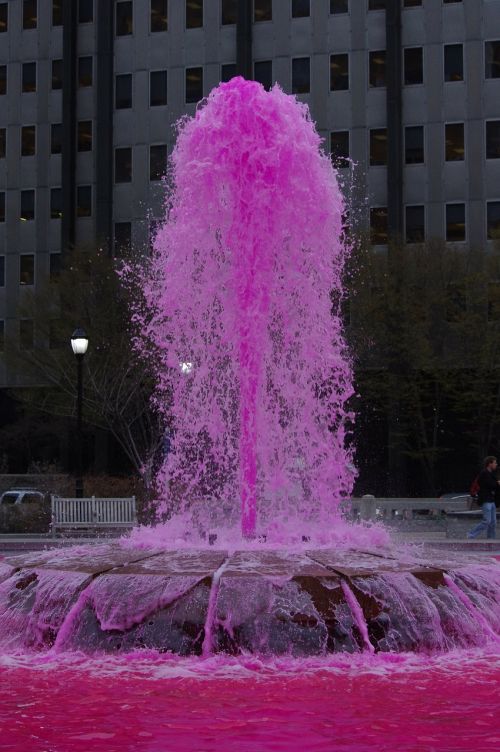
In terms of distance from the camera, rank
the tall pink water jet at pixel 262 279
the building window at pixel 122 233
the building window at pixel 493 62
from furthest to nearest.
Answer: the building window at pixel 122 233, the building window at pixel 493 62, the tall pink water jet at pixel 262 279

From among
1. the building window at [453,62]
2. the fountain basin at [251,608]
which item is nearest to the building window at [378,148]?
the building window at [453,62]

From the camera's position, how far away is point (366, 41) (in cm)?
4769

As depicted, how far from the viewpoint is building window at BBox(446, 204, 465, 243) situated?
45688mm

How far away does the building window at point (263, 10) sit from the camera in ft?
161

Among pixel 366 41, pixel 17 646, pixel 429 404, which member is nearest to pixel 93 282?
pixel 429 404

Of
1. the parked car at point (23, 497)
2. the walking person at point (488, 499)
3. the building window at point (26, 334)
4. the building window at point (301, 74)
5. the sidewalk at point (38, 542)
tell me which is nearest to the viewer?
the sidewalk at point (38, 542)

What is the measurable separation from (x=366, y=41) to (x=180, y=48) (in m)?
8.33

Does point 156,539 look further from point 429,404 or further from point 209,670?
point 429,404

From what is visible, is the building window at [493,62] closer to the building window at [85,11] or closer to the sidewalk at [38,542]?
the building window at [85,11]

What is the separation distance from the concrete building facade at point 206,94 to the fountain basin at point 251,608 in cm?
3513

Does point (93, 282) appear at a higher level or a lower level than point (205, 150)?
higher

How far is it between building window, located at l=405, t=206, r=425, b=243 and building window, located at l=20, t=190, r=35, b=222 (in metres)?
17.0

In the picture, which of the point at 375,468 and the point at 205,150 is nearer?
the point at 205,150

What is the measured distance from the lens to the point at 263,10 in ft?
161
